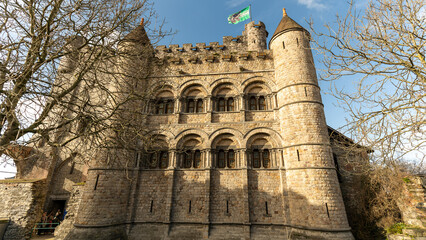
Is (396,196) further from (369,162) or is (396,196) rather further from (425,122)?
(425,122)

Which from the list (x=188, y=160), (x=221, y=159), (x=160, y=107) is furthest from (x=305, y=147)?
(x=160, y=107)

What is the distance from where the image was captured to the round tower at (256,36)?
1424cm

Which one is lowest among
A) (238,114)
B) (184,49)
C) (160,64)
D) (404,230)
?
(404,230)

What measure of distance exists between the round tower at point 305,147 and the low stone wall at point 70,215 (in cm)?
1098

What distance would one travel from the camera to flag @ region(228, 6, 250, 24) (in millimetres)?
15732

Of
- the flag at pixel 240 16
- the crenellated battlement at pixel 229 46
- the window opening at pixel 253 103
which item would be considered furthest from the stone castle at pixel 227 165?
the flag at pixel 240 16

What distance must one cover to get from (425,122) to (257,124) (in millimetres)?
7129

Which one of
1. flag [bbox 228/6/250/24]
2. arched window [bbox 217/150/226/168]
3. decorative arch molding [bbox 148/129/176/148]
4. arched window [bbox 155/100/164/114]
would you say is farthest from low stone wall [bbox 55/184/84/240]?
flag [bbox 228/6/250/24]

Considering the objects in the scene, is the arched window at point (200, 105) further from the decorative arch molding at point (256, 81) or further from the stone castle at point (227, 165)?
the decorative arch molding at point (256, 81)

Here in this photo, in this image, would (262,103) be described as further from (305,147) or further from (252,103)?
(305,147)

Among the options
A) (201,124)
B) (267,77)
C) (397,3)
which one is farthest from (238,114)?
(397,3)

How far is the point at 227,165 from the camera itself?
1070 centimetres

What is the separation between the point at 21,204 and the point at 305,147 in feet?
51.6

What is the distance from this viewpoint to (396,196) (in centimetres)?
916
